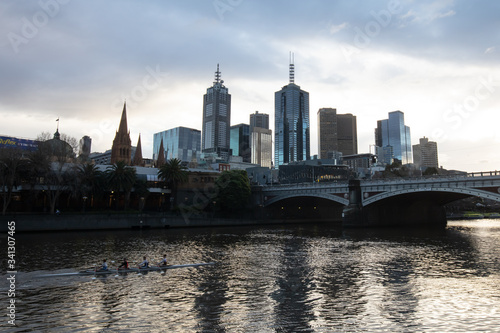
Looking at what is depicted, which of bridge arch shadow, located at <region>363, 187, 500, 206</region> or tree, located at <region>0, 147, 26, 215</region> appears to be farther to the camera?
tree, located at <region>0, 147, 26, 215</region>

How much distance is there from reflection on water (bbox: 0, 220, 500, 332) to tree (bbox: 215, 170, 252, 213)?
153 ft

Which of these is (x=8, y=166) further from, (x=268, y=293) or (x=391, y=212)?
(x=391, y=212)

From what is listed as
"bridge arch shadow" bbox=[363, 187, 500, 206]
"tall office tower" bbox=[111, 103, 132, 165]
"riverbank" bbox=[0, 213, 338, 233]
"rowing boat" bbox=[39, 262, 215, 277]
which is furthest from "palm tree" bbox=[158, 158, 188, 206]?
"rowing boat" bbox=[39, 262, 215, 277]

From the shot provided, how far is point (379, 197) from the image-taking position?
72.8 m

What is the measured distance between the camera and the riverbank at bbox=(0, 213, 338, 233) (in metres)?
59.2

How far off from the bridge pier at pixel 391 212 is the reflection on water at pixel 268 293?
3515 centimetres

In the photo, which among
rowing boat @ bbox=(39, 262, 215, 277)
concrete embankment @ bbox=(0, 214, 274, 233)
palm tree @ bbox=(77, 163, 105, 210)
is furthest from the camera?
palm tree @ bbox=(77, 163, 105, 210)

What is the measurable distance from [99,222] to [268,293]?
53206 mm

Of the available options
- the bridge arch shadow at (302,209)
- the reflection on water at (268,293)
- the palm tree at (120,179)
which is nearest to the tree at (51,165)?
the palm tree at (120,179)

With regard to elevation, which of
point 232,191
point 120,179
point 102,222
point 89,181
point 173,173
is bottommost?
point 102,222

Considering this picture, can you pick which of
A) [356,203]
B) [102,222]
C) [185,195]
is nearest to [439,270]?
[356,203]

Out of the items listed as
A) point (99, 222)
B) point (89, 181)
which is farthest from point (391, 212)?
point (89, 181)

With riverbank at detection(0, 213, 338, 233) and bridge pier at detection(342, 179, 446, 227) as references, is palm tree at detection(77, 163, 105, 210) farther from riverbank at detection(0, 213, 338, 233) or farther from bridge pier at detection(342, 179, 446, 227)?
bridge pier at detection(342, 179, 446, 227)

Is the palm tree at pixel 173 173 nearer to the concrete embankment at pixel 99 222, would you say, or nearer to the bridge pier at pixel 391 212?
the concrete embankment at pixel 99 222
